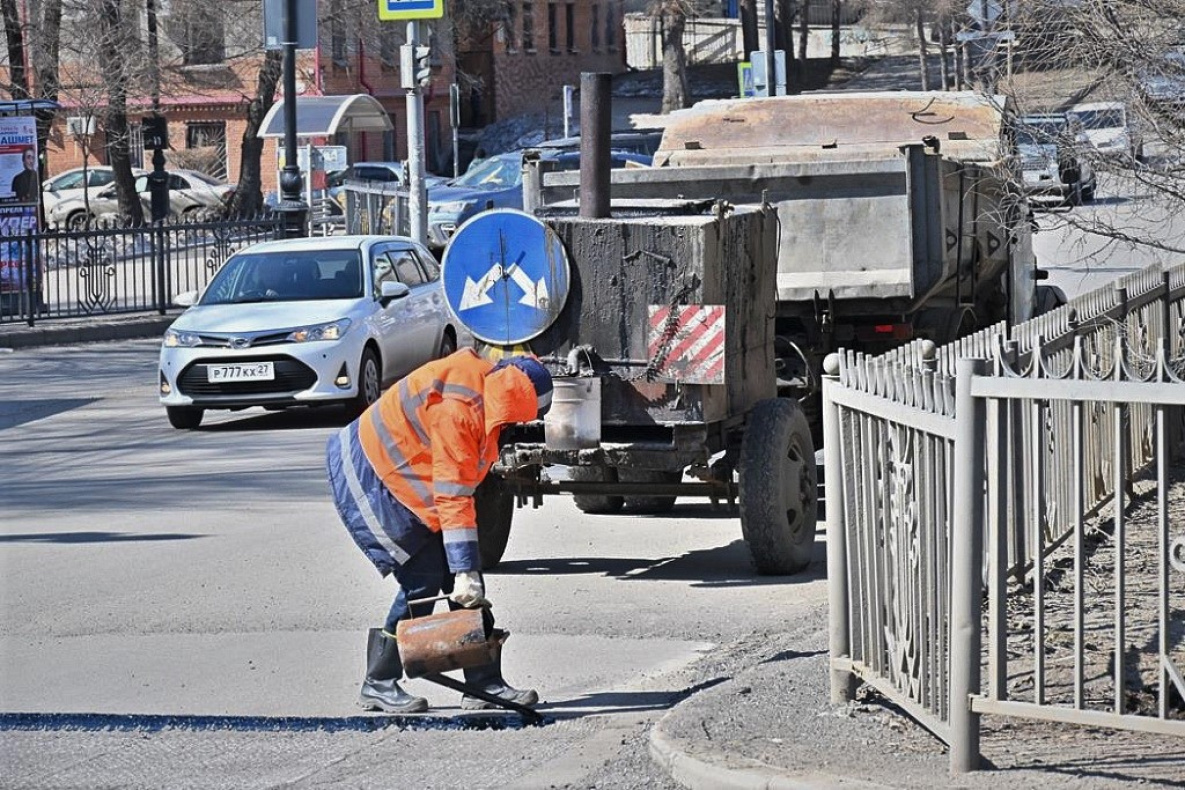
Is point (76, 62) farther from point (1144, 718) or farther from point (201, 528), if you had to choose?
point (1144, 718)

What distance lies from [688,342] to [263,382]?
22.8 ft

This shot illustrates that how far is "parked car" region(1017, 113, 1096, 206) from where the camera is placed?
9.23m

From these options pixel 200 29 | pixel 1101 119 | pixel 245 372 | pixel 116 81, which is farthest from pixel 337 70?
pixel 1101 119

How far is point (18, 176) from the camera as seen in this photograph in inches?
956

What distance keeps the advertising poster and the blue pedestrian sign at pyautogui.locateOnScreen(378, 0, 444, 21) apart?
6.00 m

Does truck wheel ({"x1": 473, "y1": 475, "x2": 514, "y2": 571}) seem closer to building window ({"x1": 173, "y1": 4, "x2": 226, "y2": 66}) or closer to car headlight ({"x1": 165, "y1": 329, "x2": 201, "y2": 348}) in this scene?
car headlight ({"x1": 165, "y1": 329, "x2": 201, "y2": 348})

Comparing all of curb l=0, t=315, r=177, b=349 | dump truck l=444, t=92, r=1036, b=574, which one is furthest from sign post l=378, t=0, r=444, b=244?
dump truck l=444, t=92, r=1036, b=574

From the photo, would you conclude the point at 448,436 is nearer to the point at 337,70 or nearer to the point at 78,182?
the point at 78,182

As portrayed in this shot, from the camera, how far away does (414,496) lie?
6.70 m

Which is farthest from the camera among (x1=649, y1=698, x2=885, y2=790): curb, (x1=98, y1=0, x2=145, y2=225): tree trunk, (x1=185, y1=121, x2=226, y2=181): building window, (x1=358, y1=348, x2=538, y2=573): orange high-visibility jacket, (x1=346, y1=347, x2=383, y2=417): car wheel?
(x1=185, y1=121, x2=226, y2=181): building window

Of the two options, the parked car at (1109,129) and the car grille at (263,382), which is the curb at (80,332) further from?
the parked car at (1109,129)

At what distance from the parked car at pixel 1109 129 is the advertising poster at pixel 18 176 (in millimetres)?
17475

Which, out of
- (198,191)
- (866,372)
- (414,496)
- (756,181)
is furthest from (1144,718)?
(198,191)

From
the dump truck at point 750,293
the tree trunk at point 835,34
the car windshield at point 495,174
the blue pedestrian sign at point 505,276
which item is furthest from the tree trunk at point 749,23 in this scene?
the blue pedestrian sign at point 505,276
